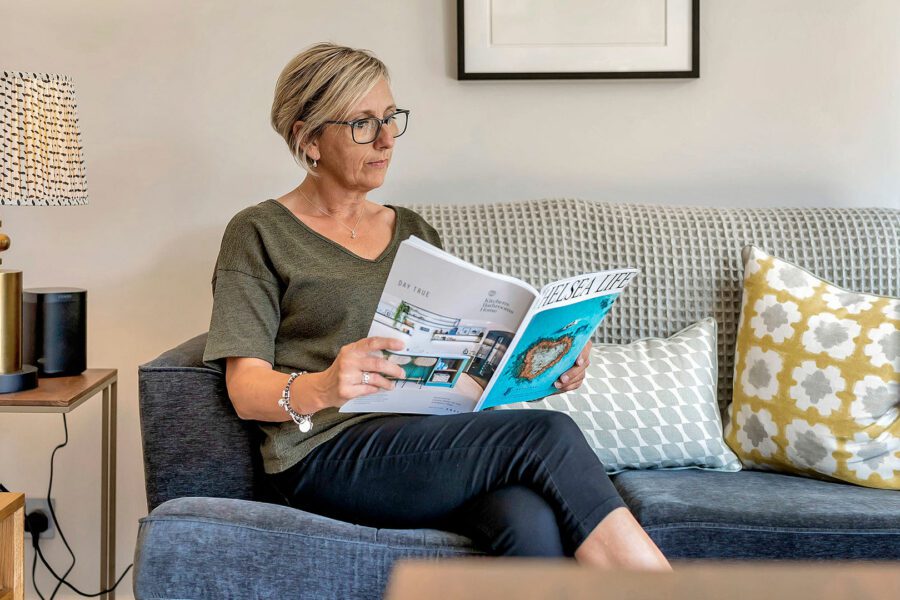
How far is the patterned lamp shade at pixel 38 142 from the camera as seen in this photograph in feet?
5.58

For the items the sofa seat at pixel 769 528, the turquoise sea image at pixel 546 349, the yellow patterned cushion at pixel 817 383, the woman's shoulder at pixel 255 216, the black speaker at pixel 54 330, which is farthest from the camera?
the black speaker at pixel 54 330

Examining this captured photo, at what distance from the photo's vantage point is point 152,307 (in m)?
2.25

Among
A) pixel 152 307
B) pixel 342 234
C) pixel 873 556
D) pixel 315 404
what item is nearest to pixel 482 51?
pixel 342 234

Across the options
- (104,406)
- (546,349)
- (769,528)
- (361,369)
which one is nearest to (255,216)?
(361,369)

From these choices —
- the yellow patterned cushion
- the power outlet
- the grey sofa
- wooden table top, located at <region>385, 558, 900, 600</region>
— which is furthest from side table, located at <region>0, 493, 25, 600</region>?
the yellow patterned cushion

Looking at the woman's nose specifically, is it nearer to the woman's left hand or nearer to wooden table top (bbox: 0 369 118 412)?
the woman's left hand

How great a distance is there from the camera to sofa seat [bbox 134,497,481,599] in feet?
4.11

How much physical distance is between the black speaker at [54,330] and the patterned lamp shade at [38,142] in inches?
7.5

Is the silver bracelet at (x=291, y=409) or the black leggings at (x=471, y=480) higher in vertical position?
the silver bracelet at (x=291, y=409)

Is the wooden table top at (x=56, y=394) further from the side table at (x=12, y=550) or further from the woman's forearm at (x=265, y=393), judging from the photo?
the woman's forearm at (x=265, y=393)

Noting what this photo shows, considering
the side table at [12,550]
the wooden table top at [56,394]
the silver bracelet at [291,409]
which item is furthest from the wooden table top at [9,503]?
the silver bracelet at [291,409]

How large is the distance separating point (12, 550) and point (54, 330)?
504 millimetres

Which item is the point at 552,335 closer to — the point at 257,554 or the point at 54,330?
the point at 257,554

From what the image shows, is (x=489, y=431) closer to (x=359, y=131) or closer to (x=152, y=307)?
(x=359, y=131)
